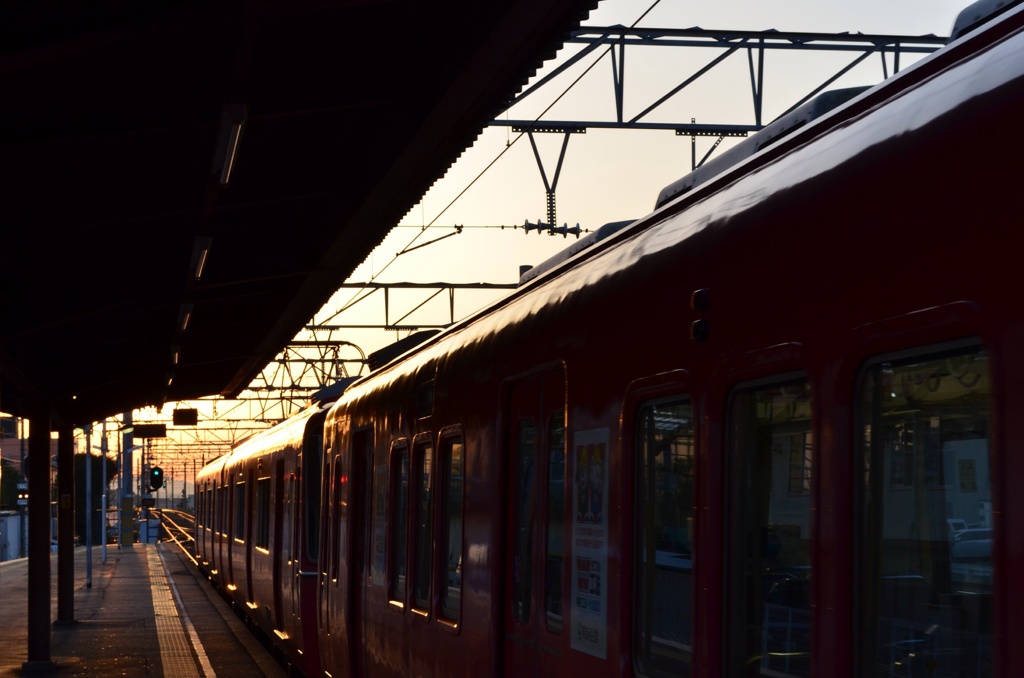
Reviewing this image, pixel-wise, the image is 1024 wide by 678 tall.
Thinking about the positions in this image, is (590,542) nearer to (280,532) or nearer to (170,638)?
(280,532)

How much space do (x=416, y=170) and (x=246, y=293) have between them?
4.99 m

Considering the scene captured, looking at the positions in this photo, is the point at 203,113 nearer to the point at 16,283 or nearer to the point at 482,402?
the point at 482,402

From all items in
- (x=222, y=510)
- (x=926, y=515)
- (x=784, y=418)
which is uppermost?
(x=784, y=418)

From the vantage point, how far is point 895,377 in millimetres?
3031

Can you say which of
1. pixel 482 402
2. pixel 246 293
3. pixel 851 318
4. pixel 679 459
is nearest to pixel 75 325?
pixel 246 293

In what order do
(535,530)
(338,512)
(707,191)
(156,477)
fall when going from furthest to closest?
(156,477) < (338,512) < (535,530) < (707,191)

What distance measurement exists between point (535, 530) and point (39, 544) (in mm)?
11625

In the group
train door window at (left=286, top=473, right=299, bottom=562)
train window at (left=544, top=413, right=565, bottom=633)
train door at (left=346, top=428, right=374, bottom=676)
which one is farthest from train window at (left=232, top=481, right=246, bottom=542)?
train window at (left=544, top=413, right=565, bottom=633)

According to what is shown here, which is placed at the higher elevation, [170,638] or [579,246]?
[579,246]

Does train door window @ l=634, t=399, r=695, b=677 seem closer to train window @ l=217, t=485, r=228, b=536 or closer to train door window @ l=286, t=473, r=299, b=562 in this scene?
train door window @ l=286, t=473, r=299, b=562

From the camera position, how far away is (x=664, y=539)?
4320 millimetres

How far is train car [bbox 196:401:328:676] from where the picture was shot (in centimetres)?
1416

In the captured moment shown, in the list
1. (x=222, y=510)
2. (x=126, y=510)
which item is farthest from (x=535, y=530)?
(x=126, y=510)

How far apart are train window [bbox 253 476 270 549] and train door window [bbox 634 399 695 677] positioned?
48.0 ft
